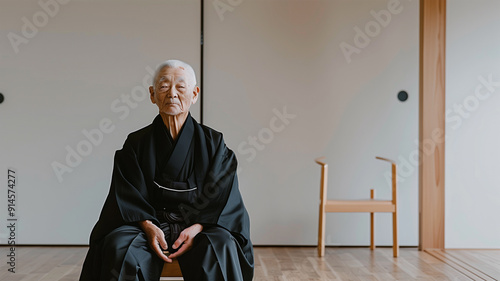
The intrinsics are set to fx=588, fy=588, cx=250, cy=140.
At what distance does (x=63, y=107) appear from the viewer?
14.5ft

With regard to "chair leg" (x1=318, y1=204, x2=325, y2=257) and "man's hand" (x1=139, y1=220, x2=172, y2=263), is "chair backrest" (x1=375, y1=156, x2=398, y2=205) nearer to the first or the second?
"chair leg" (x1=318, y1=204, x2=325, y2=257)

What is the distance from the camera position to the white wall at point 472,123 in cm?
441

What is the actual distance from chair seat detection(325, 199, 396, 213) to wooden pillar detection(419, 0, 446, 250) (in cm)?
45

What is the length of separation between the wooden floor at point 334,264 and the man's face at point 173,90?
1.30 metres

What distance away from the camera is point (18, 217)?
14.5ft

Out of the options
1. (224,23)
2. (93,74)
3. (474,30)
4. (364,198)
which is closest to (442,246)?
(364,198)

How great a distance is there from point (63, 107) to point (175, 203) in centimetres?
226

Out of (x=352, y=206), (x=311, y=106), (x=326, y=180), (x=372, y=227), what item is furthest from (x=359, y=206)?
(x=311, y=106)

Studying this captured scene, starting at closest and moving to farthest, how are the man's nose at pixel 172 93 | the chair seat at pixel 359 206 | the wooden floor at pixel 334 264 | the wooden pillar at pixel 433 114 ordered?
1. the man's nose at pixel 172 93
2. the wooden floor at pixel 334 264
3. the chair seat at pixel 359 206
4. the wooden pillar at pixel 433 114

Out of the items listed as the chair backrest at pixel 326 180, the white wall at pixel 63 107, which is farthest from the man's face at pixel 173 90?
the white wall at pixel 63 107

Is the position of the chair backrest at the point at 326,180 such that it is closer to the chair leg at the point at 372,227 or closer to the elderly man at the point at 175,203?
the chair leg at the point at 372,227

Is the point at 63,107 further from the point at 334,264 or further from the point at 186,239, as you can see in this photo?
the point at 186,239

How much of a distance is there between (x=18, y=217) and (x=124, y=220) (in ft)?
7.72

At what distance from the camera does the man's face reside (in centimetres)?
255
